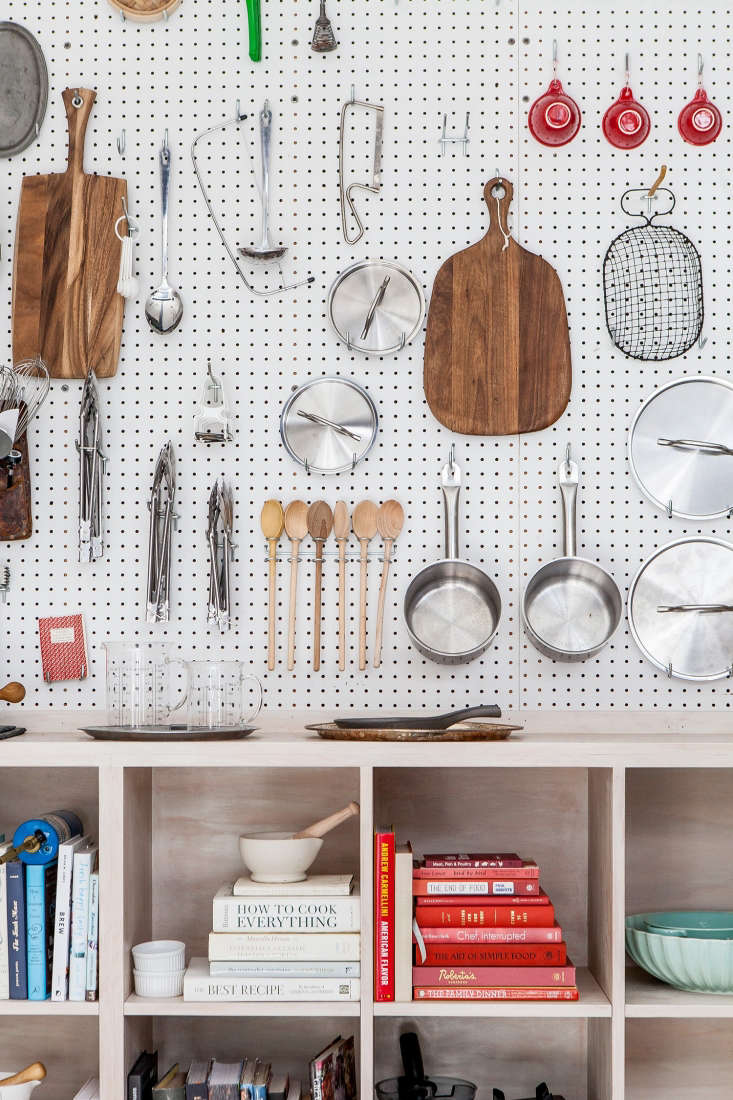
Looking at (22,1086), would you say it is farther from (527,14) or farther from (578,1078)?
(527,14)

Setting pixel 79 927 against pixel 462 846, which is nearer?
pixel 79 927

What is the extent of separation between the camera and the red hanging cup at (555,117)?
2.06 metres

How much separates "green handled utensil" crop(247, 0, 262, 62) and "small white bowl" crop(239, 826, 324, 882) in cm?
150

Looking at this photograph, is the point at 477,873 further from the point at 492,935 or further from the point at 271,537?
the point at 271,537

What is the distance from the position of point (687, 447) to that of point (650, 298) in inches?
11.9

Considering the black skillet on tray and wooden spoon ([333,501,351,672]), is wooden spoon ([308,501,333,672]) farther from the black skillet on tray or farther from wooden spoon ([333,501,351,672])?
the black skillet on tray

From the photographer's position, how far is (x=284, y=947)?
5.74 feet

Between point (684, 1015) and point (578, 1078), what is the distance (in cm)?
39

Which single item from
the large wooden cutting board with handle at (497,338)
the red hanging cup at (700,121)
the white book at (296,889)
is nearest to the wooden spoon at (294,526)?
the large wooden cutting board with handle at (497,338)

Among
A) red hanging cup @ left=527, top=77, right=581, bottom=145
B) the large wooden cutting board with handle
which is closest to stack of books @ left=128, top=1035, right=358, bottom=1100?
the large wooden cutting board with handle

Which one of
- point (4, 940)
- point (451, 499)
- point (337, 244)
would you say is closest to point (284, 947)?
point (4, 940)

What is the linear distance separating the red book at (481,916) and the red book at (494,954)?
3 centimetres

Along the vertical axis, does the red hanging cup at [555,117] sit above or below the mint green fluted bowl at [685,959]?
above

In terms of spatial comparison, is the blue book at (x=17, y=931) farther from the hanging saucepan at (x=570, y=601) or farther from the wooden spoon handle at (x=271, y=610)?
the hanging saucepan at (x=570, y=601)
